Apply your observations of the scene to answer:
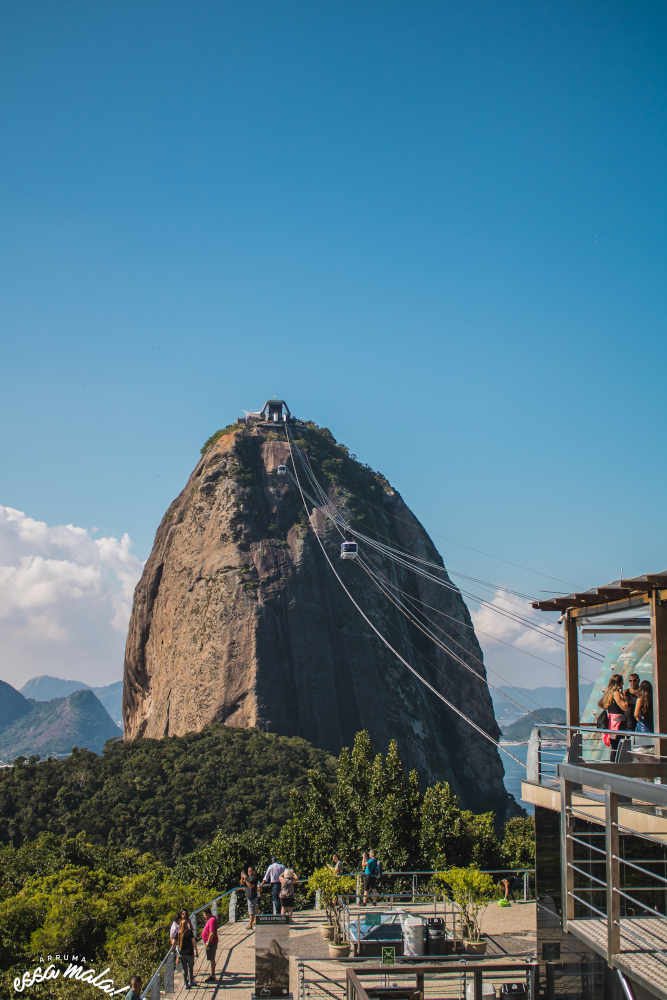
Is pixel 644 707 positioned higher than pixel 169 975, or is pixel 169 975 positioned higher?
pixel 644 707

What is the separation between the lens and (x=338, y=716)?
2483 inches

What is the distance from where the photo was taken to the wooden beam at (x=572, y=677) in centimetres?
1120

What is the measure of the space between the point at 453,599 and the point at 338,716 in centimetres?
1799

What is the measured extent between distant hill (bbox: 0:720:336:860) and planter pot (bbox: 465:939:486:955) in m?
27.0

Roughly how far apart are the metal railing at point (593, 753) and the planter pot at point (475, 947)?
422 cm

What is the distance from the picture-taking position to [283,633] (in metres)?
64.2

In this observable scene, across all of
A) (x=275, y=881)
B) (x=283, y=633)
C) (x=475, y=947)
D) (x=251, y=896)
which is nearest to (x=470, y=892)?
(x=475, y=947)

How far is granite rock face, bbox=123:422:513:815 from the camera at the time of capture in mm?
61719

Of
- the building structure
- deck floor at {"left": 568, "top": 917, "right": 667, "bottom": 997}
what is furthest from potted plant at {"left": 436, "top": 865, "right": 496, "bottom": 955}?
deck floor at {"left": 568, "top": 917, "right": 667, "bottom": 997}

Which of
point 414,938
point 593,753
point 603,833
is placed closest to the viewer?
point 603,833

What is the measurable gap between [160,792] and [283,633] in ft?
64.8

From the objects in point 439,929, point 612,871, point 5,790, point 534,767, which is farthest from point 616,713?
point 5,790

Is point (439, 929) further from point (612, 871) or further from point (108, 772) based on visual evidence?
point (108, 772)

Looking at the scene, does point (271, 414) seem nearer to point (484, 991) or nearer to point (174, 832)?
point (174, 832)
